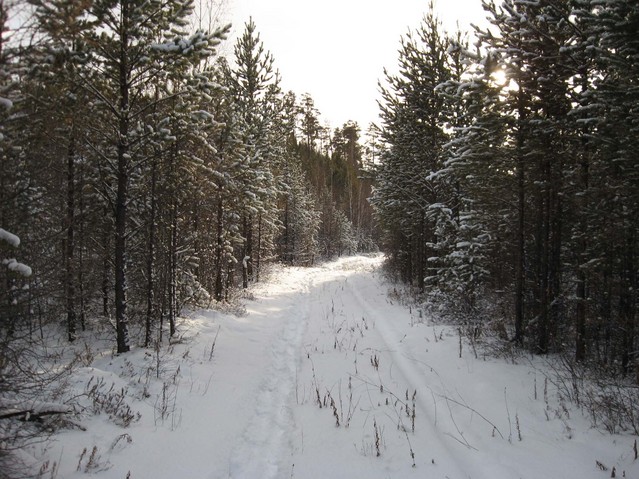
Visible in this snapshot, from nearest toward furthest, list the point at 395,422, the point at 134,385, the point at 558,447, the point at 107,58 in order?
the point at 558,447 → the point at 395,422 → the point at 134,385 → the point at 107,58

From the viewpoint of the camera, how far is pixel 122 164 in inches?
309

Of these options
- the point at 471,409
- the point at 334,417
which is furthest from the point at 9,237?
the point at 471,409

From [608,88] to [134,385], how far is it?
34.1 feet

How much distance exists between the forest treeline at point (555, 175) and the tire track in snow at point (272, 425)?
522cm

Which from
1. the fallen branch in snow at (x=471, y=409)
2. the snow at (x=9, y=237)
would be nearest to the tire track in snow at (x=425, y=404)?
the fallen branch in snow at (x=471, y=409)

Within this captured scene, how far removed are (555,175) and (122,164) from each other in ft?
31.4

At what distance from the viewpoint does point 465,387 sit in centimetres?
671

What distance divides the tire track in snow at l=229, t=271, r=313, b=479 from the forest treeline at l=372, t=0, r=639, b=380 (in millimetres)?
5220

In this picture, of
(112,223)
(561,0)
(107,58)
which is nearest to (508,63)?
(561,0)

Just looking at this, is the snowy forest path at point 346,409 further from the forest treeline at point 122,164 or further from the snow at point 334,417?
the forest treeline at point 122,164

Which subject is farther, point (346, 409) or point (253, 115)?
point (253, 115)

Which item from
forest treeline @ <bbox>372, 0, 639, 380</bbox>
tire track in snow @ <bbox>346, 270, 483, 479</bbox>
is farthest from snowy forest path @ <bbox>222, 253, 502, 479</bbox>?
forest treeline @ <bbox>372, 0, 639, 380</bbox>

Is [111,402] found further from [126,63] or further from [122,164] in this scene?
[126,63]

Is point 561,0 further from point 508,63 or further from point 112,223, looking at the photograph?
point 112,223
